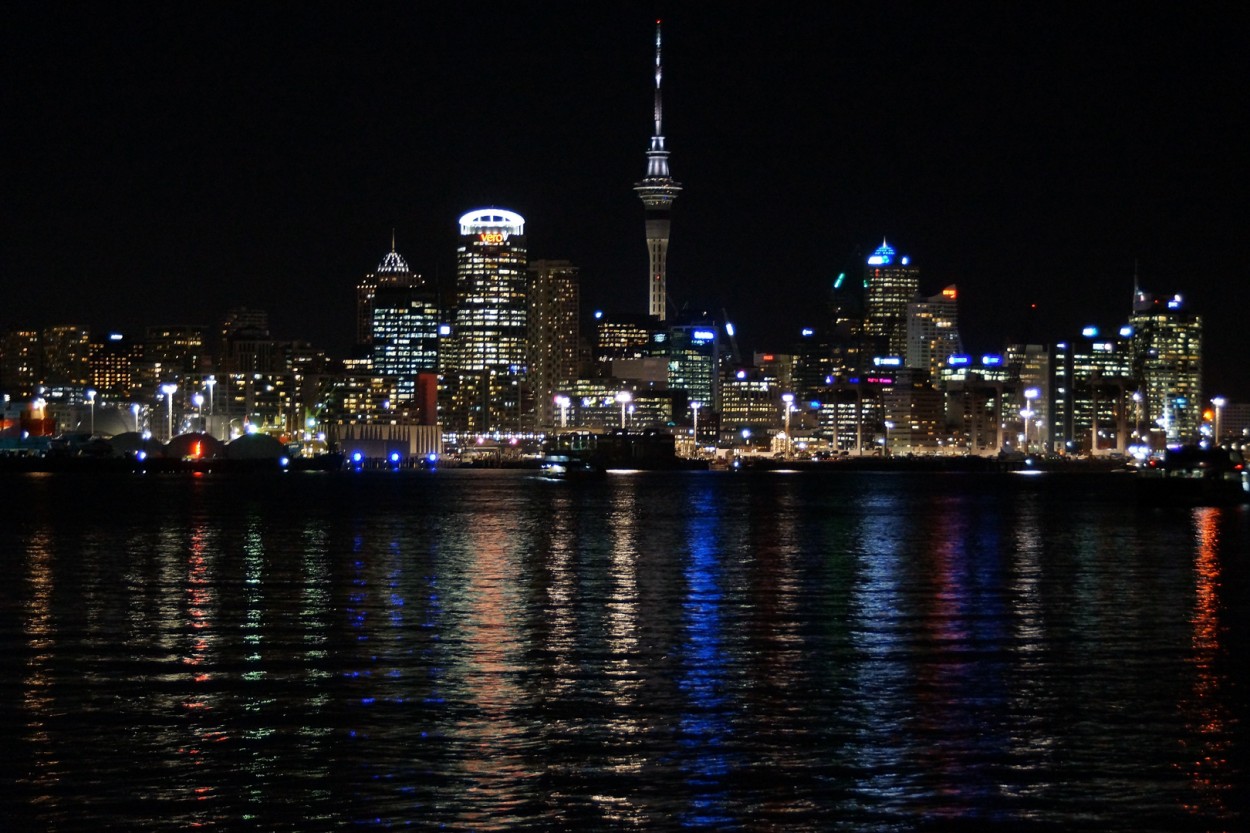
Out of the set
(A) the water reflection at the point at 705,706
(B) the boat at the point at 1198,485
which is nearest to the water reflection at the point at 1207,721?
(A) the water reflection at the point at 705,706

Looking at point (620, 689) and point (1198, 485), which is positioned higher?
point (1198, 485)

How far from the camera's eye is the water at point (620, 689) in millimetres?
21688

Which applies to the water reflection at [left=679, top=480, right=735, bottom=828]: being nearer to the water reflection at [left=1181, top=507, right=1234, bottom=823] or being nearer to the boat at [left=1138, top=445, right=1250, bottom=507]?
the water reflection at [left=1181, top=507, right=1234, bottom=823]

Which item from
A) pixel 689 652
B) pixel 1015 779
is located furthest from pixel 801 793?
pixel 689 652

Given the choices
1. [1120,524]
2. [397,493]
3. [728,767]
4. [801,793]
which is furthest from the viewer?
[397,493]

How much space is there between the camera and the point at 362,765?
23.6m

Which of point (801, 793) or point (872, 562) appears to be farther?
point (872, 562)

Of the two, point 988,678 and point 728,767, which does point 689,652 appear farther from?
point 728,767

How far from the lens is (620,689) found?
3042 centimetres

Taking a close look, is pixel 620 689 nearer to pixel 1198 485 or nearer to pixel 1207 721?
pixel 1207 721

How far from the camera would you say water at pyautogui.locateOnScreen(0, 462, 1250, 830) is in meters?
21.7

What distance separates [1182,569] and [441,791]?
43875 millimetres

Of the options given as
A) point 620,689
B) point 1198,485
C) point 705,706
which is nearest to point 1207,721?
point 705,706

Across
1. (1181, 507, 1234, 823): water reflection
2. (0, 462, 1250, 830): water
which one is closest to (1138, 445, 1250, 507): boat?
(0, 462, 1250, 830): water
